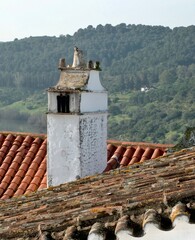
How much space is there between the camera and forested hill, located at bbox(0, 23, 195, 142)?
149ft

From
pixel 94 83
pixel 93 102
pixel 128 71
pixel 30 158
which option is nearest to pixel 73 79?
pixel 94 83

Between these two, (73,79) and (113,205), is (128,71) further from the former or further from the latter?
(113,205)

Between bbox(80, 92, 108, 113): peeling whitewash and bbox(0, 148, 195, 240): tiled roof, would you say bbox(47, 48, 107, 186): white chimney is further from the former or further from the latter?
bbox(0, 148, 195, 240): tiled roof

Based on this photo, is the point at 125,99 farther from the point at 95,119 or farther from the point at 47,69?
the point at 95,119

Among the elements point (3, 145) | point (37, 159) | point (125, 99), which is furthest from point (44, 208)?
point (125, 99)

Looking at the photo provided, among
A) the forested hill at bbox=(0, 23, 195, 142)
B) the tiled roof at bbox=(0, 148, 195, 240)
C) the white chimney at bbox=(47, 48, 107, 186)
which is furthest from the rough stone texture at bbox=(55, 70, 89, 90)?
the forested hill at bbox=(0, 23, 195, 142)

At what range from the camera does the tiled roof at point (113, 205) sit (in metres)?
3.13

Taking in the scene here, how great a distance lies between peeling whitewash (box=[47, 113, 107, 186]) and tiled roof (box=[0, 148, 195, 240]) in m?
4.15

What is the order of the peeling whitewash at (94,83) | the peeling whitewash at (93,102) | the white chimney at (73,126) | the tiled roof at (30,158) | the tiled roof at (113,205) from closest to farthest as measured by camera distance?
the tiled roof at (113,205) → the white chimney at (73,126) → the peeling whitewash at (93,102) → the peeling whitewash at (94,83) → the tiled roof at (30,158)

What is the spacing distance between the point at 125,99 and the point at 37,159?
47523 mm

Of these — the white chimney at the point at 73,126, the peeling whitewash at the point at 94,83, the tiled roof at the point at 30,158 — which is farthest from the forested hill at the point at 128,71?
the white chimney at the point at 73,126

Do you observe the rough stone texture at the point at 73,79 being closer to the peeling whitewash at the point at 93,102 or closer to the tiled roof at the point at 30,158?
the peeling whitewash at the point at 93,102

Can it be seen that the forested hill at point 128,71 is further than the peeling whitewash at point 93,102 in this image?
Yes

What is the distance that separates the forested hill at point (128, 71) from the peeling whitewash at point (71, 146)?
27459mm
